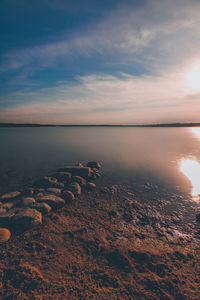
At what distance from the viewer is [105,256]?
514 centimetres

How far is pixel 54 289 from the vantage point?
3.96 meters

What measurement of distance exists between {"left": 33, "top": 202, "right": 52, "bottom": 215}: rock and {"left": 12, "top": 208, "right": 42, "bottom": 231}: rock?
0.51m

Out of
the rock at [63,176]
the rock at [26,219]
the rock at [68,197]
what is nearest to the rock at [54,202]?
the rock at [68,197]

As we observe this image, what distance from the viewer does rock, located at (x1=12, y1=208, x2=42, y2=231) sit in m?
6.44

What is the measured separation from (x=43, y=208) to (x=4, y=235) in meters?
2.01

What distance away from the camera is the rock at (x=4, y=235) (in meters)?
5.74

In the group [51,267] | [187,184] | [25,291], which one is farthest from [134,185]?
[25,291]

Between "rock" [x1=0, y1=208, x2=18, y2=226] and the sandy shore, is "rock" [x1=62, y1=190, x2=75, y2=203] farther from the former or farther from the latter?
"rock" [x1=0, y1=208, x2=18, y2=226]

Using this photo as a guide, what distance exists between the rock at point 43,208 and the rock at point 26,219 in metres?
0.51

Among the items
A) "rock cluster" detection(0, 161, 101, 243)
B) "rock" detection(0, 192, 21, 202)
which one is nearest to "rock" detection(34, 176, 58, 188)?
"rock cluster" detection(0, 161, 101, 243)

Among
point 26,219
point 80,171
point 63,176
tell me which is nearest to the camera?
point 26,219

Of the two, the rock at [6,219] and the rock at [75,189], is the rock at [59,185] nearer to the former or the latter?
the rock at [75,189]

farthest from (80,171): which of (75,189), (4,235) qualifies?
(4,235)

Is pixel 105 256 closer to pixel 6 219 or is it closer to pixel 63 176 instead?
pixel 6 219
